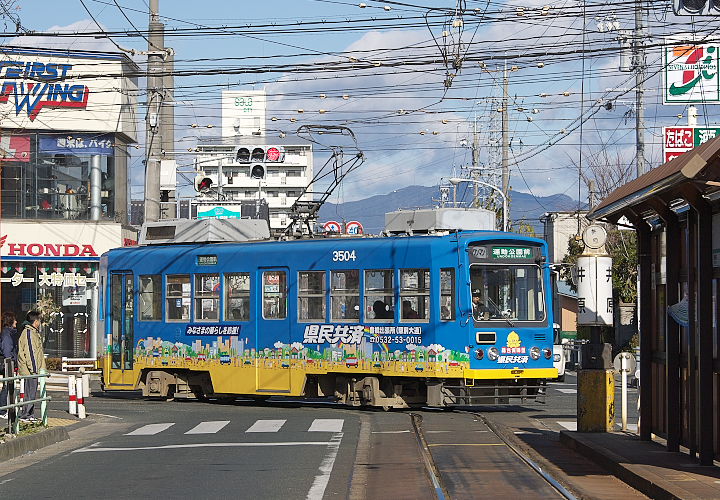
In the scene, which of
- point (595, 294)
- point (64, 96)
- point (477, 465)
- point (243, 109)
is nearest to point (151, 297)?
point (595, 294)

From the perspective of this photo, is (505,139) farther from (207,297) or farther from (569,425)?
(569,425)

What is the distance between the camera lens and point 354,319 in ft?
78.9

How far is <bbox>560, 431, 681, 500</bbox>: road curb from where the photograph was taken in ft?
38.0

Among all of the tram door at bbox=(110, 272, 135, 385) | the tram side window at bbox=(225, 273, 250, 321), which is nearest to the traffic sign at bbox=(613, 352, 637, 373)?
the tram side window at bbox=(225, 273, 250, 321)

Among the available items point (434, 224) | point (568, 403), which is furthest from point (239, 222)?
point (568, 403)

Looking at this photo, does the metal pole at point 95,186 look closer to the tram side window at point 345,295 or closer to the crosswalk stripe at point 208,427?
the tram side window at point 345,295

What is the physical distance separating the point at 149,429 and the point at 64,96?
989 inches

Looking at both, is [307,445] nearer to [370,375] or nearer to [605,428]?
[605,428]

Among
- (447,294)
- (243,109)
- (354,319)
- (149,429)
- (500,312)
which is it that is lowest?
(149,429)

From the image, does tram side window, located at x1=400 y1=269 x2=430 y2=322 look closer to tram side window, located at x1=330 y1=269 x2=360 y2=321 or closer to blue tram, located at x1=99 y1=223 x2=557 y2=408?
blue tram, located at x1=99 y1=223 x2=557 y2=408

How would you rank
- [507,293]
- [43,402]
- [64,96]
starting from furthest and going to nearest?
1. [64,96]
2. [507,293]
3. [43,402]

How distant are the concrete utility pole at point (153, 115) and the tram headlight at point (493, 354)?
12126mm

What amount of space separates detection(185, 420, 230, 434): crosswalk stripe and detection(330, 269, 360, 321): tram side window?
346 centimetres

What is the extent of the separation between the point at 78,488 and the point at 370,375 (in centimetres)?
1154
